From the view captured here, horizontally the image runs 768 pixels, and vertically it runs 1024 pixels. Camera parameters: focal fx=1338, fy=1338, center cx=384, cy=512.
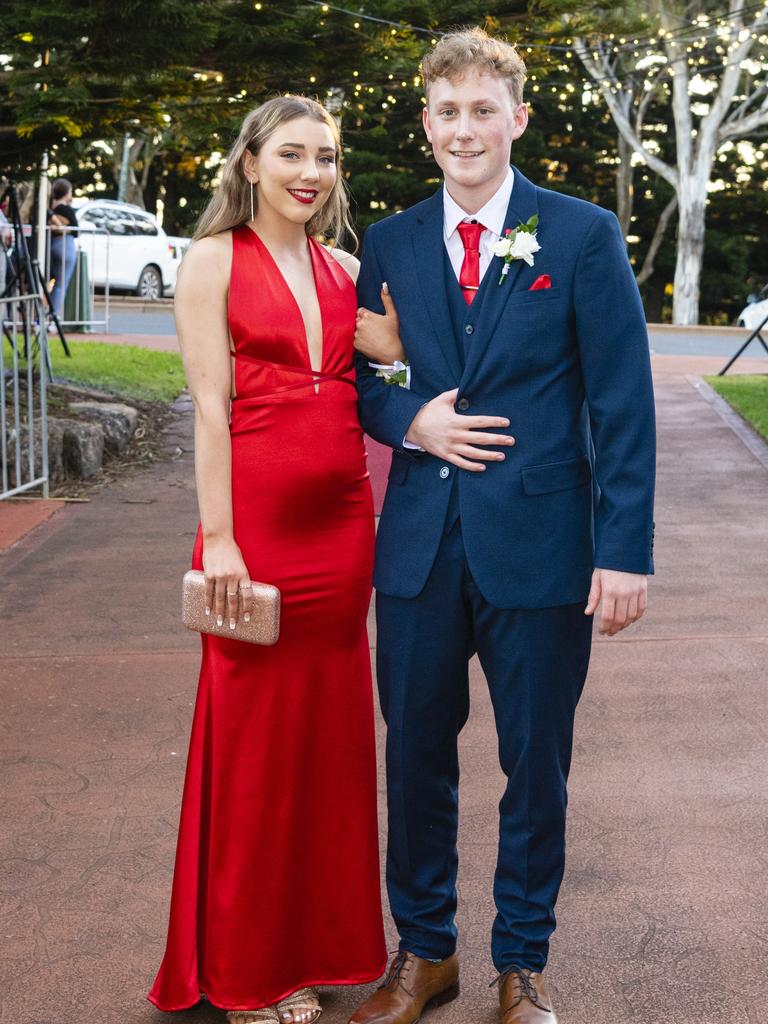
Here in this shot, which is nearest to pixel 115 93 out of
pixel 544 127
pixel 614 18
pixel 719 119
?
pixel 614 18

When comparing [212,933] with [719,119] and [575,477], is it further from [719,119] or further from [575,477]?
[719,119]

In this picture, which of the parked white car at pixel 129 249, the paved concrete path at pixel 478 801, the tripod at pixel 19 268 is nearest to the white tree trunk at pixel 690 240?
the parked white car at pixel 129 249

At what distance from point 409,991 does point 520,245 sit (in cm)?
172

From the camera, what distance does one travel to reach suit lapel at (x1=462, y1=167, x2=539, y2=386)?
2922 mm

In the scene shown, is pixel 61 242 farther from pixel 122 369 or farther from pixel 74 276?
pixel 122 369

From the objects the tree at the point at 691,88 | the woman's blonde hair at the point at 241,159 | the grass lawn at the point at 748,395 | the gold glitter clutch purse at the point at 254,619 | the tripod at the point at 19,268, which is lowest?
the grass lawn at the point at 748,395

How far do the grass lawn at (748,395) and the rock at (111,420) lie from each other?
5367 mm

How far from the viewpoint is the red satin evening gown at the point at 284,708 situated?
302 cm

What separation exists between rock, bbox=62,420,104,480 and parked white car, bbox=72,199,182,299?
16.0 m

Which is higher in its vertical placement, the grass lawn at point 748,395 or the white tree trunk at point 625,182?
the white tree trunk at point 625,182

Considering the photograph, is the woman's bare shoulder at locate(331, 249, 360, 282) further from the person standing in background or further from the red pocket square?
the person standing in background

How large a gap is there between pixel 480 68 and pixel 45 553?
17.6ft

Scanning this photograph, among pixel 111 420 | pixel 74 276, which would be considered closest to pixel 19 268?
pixel 111 420

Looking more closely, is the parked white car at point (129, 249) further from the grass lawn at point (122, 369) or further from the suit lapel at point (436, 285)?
the suit lapel at point (436, 285)
